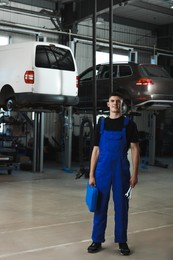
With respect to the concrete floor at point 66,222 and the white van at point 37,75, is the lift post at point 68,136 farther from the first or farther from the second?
the white van at point 37,75

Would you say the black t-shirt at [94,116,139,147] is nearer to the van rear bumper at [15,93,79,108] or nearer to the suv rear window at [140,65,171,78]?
the van rear bumper at [15,93,79,108]

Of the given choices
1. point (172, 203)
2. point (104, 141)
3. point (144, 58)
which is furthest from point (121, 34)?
point (104, 141)

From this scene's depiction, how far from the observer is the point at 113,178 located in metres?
4.55

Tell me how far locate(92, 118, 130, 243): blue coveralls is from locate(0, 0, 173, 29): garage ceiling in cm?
912

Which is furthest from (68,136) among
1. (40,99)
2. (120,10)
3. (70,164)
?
(120,10)

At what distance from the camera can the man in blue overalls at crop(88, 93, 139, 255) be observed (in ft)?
14.9

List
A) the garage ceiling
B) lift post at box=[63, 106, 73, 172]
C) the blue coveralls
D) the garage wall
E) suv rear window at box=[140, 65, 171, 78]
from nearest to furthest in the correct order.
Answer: the blue coveralls, suv rear window at box=[140, 65, 171, 78], lift post at box=[63, 106, 73, 172], the garage ceiling, the garage wall

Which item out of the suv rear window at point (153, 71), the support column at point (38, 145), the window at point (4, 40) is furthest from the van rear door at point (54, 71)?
the window at point (4, 40)

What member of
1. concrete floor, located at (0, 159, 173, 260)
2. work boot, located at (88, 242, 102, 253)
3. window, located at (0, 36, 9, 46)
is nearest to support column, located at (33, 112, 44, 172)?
concrete floor, located at (0, 159, 173, 260)

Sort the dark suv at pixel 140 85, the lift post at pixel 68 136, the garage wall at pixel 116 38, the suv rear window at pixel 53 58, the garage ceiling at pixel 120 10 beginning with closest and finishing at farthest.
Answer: the suv rear window at pixel 53 58 → the dark suv at pixel 140 85 → the lift post at pixel 68 136 → the garage ceiling at pixel 120 10 → the garage wall at pixel 116 38

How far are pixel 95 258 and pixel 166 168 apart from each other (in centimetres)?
1075

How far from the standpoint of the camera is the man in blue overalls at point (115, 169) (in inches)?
178

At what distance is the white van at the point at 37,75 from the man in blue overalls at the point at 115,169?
494cm

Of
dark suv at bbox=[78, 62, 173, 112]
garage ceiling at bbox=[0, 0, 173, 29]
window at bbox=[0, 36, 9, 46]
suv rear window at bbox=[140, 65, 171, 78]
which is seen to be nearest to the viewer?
dark suv at bbox=[78, 62, 173, 112]
